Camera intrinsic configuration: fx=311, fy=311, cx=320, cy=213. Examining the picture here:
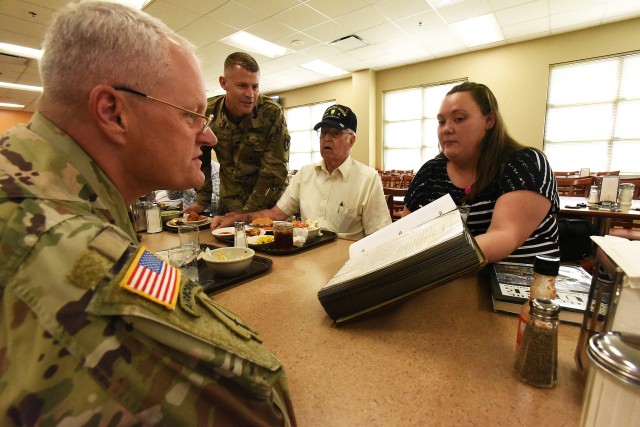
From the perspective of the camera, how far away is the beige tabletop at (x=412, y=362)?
18.7 inches

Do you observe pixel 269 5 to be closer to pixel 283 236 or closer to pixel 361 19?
pixel 361 19

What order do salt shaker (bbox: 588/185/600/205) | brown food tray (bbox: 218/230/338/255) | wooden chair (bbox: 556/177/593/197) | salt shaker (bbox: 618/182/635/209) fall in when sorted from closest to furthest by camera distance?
brown food tray (bbox: 218/230/338/255) < salt shaker (bbox: 618/182/635/209) < salt shaker (bbox: 588/185/600/205) < wooden chair (bbox: 556/177/593/197)

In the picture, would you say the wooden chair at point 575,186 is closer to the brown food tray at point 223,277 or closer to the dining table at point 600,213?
the dining table at point 600,213

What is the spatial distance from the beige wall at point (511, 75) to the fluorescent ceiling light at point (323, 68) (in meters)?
0.42

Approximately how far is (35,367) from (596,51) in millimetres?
7769

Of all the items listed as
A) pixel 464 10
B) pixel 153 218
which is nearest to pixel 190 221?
pixel 153 218

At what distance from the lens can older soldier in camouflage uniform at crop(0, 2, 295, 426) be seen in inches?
12.6

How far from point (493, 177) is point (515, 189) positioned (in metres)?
0.16

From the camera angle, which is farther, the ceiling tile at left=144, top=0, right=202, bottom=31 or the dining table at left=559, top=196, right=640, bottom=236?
the ceiling tile at left=144, top=0, right=202, bottom=31

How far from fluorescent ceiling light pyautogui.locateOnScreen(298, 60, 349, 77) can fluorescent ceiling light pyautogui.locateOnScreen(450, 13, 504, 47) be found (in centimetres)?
288

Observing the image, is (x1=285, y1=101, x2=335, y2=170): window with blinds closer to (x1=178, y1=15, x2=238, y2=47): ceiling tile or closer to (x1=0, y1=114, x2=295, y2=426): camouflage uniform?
(x1=178, y1=15, x2=238, y2=47): ceiling tile

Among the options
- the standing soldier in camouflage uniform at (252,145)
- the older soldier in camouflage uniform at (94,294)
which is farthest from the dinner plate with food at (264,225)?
the older soldier in camouflage uniform at (94,294)

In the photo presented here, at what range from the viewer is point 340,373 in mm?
572

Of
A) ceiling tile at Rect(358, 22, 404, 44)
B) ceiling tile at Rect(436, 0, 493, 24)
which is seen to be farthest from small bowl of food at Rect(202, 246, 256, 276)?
ceiling tile at Rect(358, 22, 404, 44)
